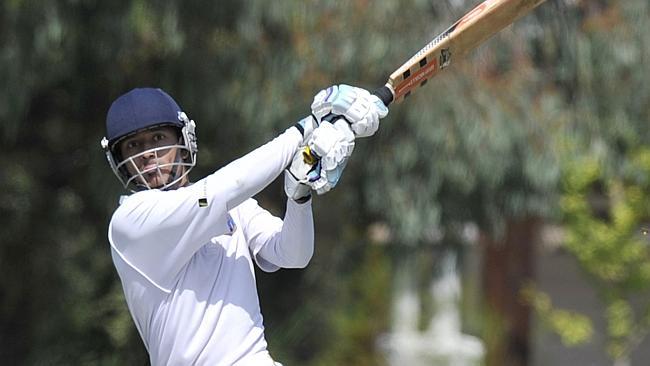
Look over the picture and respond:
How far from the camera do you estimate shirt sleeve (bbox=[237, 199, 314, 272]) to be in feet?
11.4

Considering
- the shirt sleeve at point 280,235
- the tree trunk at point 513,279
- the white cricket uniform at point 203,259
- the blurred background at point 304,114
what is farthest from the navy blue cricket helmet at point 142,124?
the tree trunk at point 513,279

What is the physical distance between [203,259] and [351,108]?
54cm

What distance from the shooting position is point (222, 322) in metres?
3.42

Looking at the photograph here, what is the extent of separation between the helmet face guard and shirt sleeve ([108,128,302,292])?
0.07 metres

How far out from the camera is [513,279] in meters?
11.8

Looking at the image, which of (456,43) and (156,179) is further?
(456,43)

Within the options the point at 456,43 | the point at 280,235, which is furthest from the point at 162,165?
the point at 456,43

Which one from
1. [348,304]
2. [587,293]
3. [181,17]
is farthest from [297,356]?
[587,293]

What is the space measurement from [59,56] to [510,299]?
5.71m

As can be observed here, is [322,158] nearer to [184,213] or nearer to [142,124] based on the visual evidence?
[184,213]

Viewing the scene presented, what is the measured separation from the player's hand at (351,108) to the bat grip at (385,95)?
18cm

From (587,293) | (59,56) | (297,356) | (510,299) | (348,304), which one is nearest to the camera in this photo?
(59,56)

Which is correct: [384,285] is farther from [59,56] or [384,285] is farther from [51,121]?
[59,56]

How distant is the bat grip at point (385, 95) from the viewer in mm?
3674
